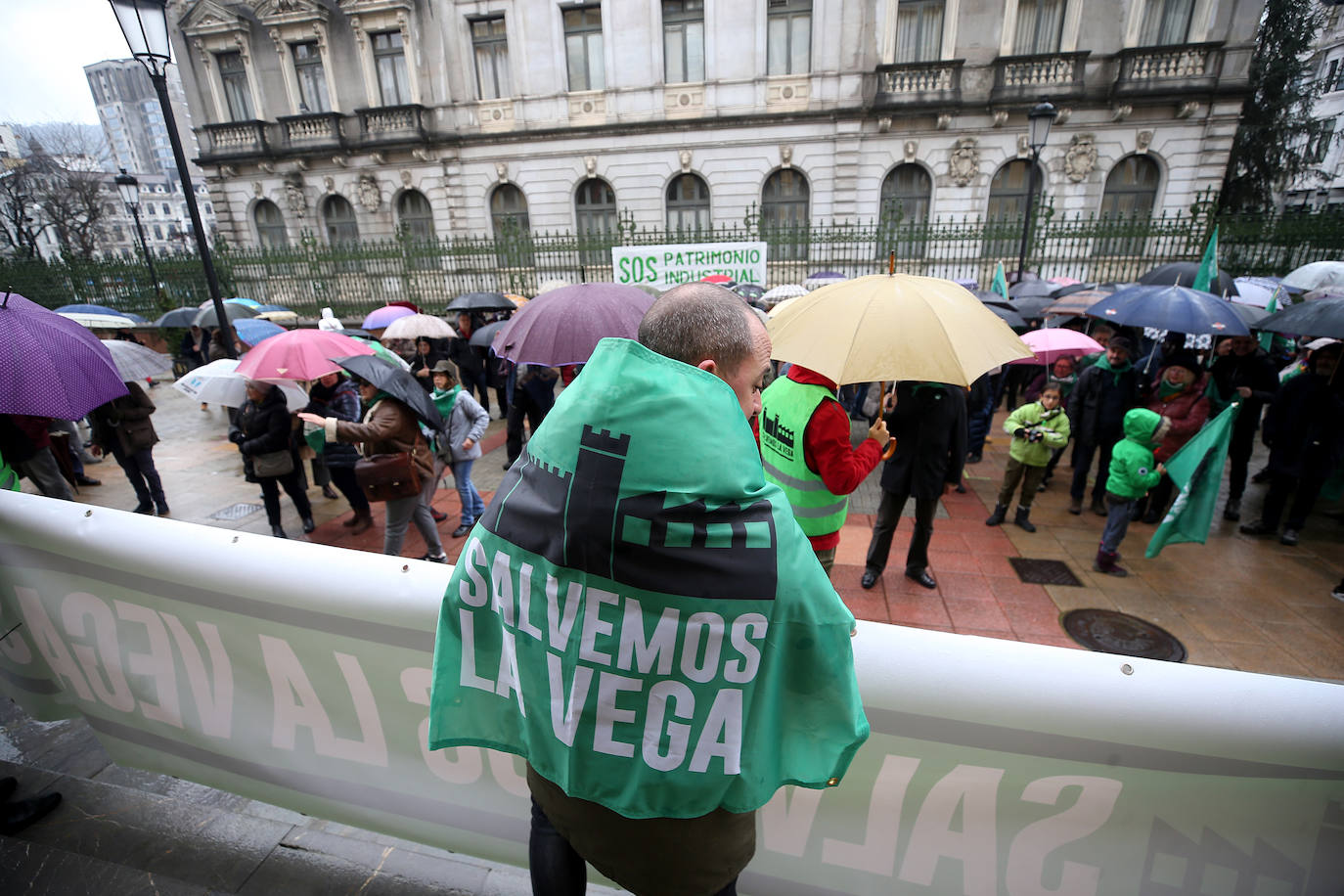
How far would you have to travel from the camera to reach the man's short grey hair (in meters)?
1.29

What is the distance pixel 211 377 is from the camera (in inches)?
198

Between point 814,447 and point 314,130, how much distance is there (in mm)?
27922

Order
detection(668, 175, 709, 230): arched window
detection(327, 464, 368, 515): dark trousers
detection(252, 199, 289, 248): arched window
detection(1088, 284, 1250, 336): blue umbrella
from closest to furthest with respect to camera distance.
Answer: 1. detection(1088, 284, 1250, 336): blue umbrella
2. detection(327, 464, 368, 515): dark trousers
3. detection(668, 175, 709, 230): arched window
4. detection(252, 199, 289, 248): arched window

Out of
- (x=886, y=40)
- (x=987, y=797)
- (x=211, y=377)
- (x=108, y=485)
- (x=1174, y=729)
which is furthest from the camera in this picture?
(x=886, y=40)

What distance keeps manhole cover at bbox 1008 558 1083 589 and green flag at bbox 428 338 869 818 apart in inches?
185

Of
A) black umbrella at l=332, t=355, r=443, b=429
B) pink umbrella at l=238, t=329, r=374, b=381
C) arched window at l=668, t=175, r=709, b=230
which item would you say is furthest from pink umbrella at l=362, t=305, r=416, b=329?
arched window at l=668, t=175, r=709, b=230

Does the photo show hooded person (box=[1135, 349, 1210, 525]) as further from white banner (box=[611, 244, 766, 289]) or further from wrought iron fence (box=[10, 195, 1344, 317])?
wrought iron fence (box=[10, 195, 1344, 317])

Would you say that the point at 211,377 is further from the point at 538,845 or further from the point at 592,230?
the point at 592,230

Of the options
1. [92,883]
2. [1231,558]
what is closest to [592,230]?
[1231,558]

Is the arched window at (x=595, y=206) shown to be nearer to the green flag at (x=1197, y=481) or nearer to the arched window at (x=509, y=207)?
the arched window at (x=509, y=207)

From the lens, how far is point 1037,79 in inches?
741

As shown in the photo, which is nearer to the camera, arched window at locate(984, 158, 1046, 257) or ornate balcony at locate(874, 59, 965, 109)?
ornate balcony at locate(874, 59, 965, 109)

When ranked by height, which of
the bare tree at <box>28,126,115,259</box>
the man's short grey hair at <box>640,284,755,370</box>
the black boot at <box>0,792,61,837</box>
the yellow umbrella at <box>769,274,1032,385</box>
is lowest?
the black boot at <box>0,792,61,837</box>

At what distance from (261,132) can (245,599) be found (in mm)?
29207
